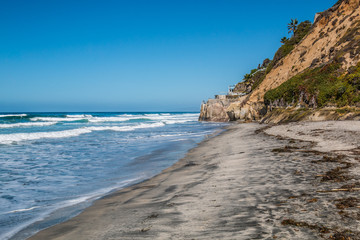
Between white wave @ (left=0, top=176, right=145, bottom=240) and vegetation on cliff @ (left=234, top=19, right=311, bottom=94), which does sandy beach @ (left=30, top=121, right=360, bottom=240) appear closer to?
white wave @ (left=0, top=176, right=145, bottom=240)

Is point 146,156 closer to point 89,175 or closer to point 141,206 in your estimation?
point 89,175

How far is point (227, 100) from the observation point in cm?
5459

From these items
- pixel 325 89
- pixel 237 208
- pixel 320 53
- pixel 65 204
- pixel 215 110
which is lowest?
pixel 65 204

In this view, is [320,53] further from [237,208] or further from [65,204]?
[65,204]

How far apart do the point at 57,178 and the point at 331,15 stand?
144 feet

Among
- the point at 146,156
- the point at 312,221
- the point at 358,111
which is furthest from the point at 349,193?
the point at 358,111

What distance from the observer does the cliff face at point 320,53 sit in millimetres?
27656

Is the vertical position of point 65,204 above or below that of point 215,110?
below

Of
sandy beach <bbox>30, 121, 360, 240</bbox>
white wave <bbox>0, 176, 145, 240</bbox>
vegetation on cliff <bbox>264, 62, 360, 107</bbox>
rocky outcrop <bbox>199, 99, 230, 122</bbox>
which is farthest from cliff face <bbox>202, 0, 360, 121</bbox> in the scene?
white wave <bbox>0, 176, 145, 240</bbox>

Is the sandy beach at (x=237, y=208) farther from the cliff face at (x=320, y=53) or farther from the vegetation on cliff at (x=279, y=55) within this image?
the vegetation on cliff at (x=279, y=55)

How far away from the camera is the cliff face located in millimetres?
27656

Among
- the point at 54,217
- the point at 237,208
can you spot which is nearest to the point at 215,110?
the point at 54,217

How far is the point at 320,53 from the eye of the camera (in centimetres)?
3509

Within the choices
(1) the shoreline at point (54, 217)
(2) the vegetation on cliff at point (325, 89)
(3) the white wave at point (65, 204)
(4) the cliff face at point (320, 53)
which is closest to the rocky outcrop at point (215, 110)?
(4) the cliff face at point (320, 53)
